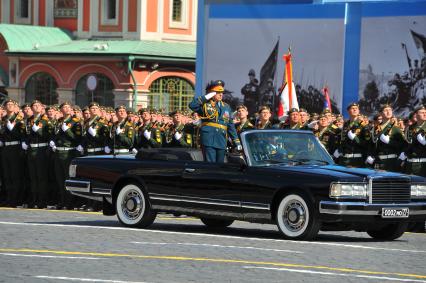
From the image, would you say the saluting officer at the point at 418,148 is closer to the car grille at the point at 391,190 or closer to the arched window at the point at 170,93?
the car grille at the point at 391,190

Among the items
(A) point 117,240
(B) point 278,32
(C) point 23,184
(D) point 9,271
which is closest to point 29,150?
(C) point 23,184

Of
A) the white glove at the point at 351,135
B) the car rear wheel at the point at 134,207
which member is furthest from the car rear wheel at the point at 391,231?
the white glove at the point at 351,135

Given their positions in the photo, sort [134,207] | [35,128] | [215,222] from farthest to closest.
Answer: [35,128]
[215,222]
[134,207]

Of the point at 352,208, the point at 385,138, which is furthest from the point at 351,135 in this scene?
the point at 352,208

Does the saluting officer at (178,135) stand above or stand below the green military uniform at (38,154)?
above

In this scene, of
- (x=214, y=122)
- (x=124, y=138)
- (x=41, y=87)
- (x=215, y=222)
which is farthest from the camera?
(x=41, y=87)

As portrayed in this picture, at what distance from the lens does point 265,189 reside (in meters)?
17.3

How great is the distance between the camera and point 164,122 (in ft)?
84.1

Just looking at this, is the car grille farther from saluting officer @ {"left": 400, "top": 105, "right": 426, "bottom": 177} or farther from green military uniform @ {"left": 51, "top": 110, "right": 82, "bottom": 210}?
green military uniform @ {"left": 51, "top": 110, "right": 82, "bottom": 210}

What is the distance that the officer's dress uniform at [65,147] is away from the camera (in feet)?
85.7

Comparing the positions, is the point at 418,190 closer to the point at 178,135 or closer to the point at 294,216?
the point at 294,216

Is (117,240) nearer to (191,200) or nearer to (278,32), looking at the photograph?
(191,200)

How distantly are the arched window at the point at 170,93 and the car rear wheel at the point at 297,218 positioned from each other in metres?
49.6

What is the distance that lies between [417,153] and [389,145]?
1.84 feet
